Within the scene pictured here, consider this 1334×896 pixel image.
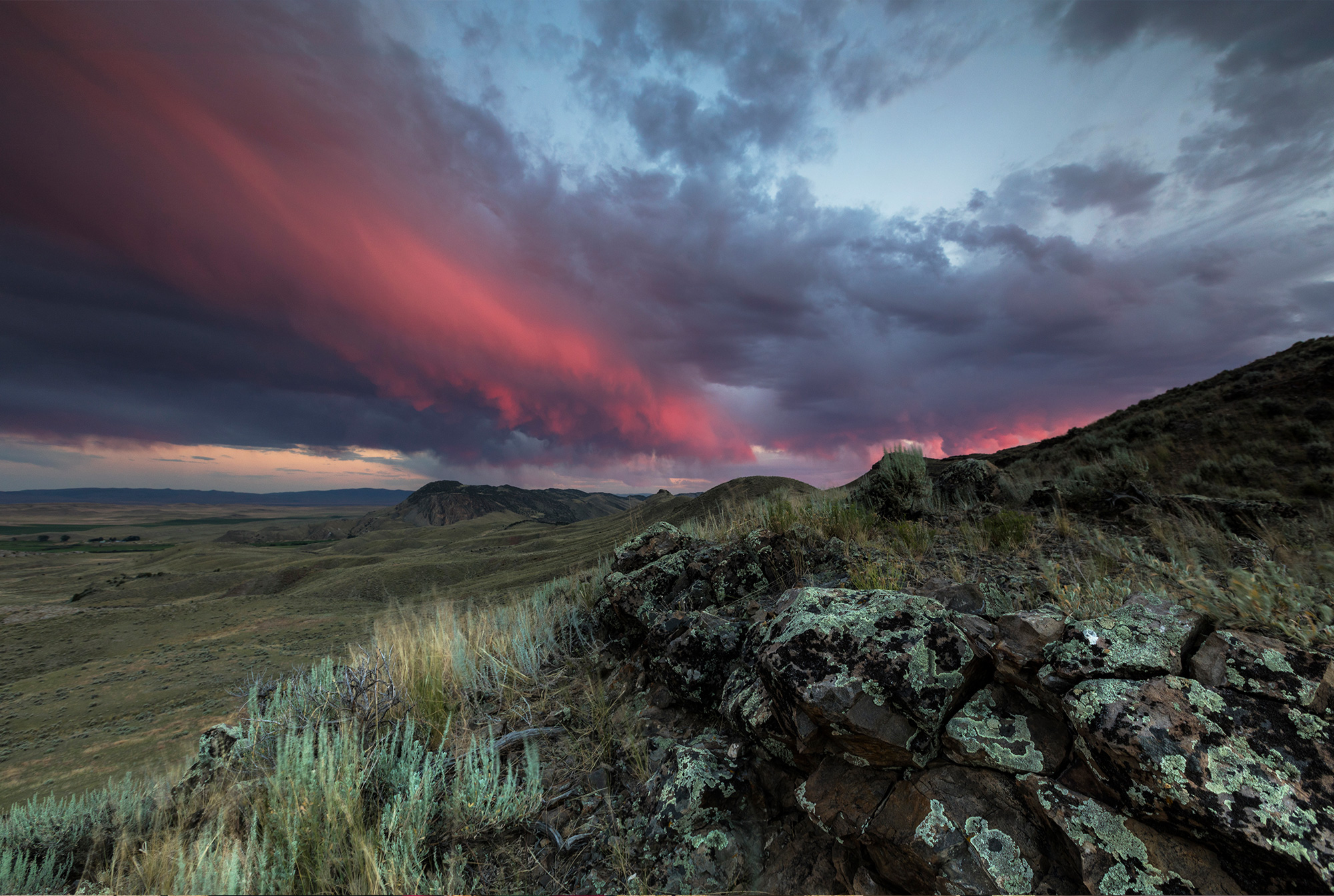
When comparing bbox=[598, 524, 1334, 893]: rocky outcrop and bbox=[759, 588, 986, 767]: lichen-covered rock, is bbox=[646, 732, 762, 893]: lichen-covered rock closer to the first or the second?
bbox=[598, 524, 1334, 893]: rocky outcrop

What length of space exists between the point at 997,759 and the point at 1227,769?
2.62ft

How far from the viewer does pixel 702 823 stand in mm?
2838

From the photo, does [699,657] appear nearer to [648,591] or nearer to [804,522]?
[648,591]

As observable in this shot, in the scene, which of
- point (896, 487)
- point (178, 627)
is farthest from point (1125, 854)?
point (178, 627)

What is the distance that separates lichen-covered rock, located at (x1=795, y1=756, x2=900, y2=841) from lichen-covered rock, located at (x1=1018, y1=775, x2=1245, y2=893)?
72 cm

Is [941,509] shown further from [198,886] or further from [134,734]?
[134,734]

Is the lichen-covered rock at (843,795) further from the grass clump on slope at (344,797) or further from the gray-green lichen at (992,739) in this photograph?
the grass clump on slope at (344,797)

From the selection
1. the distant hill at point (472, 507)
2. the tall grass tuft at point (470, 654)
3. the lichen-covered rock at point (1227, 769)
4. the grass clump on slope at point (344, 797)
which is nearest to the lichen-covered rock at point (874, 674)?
the lichen-covered rock at point (1227, 769)

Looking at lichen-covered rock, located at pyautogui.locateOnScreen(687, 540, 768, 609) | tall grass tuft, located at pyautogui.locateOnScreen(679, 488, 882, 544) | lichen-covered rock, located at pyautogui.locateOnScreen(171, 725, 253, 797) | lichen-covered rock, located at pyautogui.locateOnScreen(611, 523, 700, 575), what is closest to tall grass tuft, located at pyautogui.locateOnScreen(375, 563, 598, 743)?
lichen-covered rock, located at pyautogui.locateOnScreen(611, 523, 700, 575)

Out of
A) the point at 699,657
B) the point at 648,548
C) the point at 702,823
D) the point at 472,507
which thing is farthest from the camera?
the point at 472,507

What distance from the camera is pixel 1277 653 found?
2.11 meters

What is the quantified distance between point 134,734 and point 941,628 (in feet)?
44.6

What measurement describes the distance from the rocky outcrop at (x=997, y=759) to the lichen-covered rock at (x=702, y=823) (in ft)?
0.03

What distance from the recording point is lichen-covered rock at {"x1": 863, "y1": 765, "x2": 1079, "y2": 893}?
2082 millimetres
